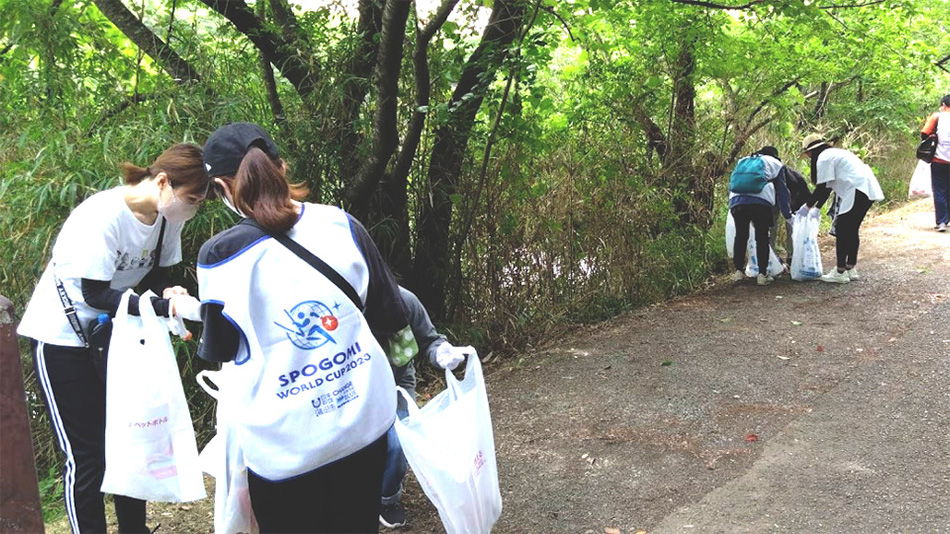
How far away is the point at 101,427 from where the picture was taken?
9.51ft

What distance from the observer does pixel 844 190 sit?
707 centimetres

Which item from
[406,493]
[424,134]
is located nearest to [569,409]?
[406,493]

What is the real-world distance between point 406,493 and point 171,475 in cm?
127

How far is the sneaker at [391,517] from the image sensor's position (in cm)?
339

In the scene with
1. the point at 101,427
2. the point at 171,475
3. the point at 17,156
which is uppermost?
the point at 17,156

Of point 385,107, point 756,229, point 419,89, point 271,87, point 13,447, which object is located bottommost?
point 756,229

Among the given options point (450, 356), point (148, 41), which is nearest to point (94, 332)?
point (450, 356)

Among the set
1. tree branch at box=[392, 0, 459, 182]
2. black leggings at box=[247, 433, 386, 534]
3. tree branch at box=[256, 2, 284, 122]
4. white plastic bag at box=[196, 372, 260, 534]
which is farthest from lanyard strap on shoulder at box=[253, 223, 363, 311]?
tree branch at box=[256, 2, 284, 122]

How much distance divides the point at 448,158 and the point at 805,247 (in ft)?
12.6

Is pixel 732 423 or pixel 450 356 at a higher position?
pixel 450 356

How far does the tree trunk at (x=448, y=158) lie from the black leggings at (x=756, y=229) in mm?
3201

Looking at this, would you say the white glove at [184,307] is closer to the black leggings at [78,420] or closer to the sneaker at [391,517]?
the black leggings at [78,420]

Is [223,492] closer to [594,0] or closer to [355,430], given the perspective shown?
[355,430]

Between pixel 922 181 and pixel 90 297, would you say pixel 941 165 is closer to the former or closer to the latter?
pixel 922 181
